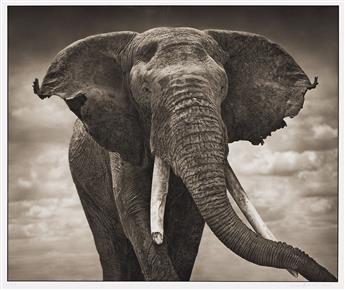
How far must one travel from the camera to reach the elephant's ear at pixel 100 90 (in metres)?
4.74

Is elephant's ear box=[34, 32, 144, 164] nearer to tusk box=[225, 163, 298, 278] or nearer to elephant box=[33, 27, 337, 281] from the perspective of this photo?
elephant box=[33, 27, 337, 281]

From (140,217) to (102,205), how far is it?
0.98 meters

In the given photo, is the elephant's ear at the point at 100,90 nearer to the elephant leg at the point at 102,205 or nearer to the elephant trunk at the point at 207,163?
the elephant trunk at the point at 207,163

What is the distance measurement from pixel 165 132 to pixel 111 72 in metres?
0.71

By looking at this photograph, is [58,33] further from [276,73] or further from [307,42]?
[276,73]

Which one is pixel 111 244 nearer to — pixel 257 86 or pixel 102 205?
pixel 102 205

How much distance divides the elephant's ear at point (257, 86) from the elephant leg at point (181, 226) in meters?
0.42

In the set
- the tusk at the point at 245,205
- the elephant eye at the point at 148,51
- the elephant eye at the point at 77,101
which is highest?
the elephant eye at the point at 148,51

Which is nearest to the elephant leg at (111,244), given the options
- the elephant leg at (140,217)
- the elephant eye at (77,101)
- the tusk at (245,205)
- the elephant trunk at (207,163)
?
the elephant leg at (140,217)

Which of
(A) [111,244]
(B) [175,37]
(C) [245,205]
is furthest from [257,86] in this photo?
(A) [111,244]

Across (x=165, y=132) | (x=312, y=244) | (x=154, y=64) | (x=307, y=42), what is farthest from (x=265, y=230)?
(x=307, y=42)

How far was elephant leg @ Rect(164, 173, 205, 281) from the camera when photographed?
4988 millimetres

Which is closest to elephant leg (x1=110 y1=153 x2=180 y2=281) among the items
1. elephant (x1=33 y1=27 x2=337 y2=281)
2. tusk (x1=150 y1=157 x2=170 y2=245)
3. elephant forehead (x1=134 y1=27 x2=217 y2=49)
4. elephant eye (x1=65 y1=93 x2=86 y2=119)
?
elephant (x1=33 y1=27 x2=337 y2=281)

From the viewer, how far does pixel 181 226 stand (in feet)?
17.1
